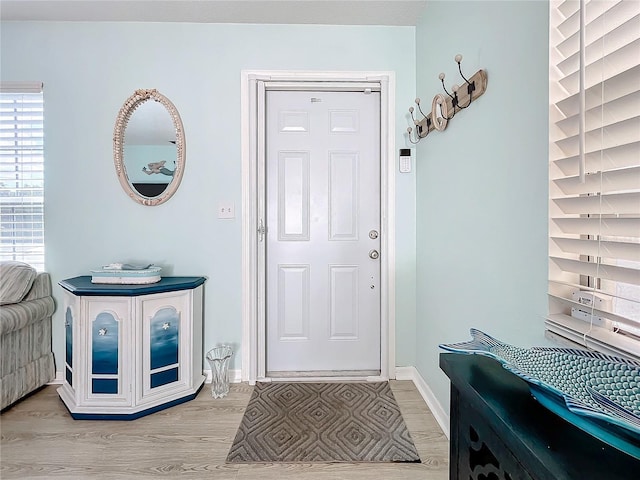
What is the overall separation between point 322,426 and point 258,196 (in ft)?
4.89

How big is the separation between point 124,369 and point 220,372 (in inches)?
22.0

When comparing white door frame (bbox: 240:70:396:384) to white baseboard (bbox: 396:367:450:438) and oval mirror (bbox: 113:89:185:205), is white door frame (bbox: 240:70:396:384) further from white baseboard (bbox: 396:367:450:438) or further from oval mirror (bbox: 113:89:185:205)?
oval mirror (bbox: 113:89:185:205)

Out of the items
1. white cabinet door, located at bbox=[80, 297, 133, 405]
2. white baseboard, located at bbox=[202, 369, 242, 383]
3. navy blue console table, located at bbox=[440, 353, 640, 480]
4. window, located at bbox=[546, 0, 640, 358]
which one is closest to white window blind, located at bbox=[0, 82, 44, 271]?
white cabinet door, located at bbox=[80, 297, 133, 405]

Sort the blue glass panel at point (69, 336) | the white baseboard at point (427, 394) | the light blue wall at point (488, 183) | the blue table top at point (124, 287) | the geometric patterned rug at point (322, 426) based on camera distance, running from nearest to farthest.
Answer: the light blue wall at point (488, 183), the geometric patterned rug at point (322, 426), the white baseboard at point (427, 394), the blue table top at point (124, 287), the blue glass panel at point (69, 336)

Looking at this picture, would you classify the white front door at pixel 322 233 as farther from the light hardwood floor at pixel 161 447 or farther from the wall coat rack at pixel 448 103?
the light hardwood floor at pixel 161 447

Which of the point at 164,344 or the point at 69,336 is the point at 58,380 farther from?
the point at 164,344

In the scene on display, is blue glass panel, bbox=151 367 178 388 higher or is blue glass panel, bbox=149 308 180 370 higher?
blue glass panel, bbox=149 308 180 370

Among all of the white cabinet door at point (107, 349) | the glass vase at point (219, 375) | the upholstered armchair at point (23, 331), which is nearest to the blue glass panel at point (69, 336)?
the white cabinet door at point (107, 349)

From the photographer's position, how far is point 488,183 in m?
1.47

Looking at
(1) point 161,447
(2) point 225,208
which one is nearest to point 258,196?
(2) point 225,208

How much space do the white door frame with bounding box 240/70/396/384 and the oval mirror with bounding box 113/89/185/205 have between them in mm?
468

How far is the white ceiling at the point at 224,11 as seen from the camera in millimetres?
2254

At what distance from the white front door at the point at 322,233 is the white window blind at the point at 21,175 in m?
1.57

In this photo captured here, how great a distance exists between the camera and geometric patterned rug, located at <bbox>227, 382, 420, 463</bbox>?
173 centimetres
